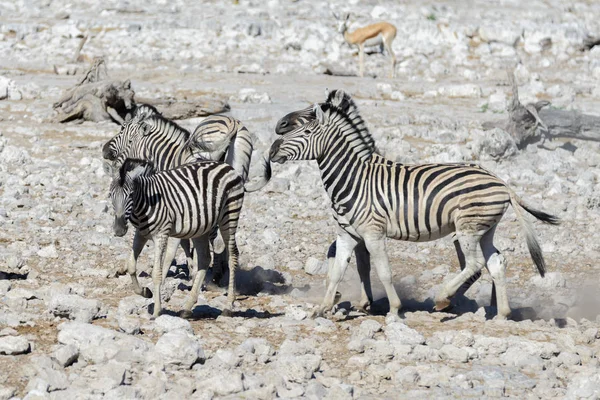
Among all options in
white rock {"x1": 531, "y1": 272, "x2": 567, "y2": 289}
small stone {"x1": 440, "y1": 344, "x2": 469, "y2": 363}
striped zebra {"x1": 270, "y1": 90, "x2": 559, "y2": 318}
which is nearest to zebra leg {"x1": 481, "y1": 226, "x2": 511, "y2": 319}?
striped zebra {"x1": 270, "y1": 90, "x2": 559, "y2": 318}

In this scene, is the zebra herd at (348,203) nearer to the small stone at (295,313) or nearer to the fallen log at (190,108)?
the small stone at (295,313)

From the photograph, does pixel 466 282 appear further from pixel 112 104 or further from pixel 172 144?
pixel 112 104

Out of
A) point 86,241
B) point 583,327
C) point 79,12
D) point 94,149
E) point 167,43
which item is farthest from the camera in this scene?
point 79,12

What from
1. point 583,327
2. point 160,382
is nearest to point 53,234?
point 160,382

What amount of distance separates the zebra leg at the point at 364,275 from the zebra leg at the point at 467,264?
2.60 feet

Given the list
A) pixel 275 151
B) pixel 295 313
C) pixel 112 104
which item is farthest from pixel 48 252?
pixel 112 104

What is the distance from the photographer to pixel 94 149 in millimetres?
15648

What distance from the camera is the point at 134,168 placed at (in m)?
8.38

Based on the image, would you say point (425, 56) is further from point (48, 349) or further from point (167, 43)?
point (48, 349)

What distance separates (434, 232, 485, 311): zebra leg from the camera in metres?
8.55

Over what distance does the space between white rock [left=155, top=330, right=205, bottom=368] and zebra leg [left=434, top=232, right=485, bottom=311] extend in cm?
271

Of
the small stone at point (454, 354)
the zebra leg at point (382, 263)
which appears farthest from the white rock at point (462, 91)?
the small stone at point (454, 354)

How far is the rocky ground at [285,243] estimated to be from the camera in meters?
6.80

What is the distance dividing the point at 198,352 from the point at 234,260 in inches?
90.2
